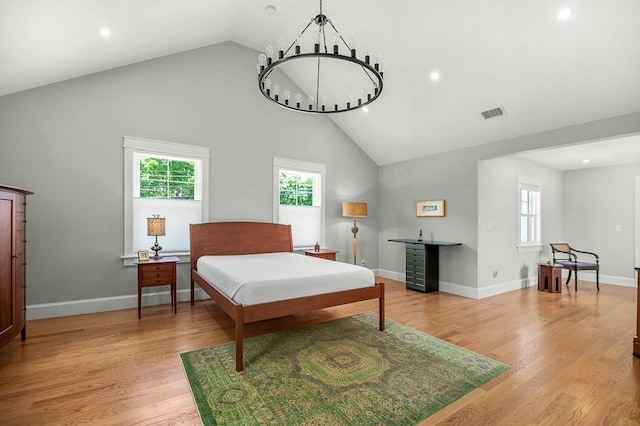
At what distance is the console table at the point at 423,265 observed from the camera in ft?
17.4

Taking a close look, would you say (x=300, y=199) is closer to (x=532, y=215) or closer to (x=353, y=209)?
(x=353, y=209)

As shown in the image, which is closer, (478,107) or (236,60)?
(478,107)

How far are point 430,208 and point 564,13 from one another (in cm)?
341

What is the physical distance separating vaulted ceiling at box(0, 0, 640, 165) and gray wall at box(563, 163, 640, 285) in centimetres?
370

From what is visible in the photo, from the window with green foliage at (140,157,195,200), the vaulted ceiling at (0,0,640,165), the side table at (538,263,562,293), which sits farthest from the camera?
the side table at (538,263,562,293)

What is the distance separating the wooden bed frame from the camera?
2.66 m

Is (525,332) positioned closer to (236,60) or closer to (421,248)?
(421,248)

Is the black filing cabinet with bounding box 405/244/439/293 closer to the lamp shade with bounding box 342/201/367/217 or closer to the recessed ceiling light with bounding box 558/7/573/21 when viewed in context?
the lamp shade with bounding box 342/201/367/217

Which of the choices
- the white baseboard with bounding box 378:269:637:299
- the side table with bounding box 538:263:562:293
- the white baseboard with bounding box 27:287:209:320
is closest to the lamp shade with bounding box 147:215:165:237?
the white baseboard with bounding box 27:287:209:320

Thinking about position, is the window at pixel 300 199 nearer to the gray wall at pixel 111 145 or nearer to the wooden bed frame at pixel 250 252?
the gray wall at pixel 111 145

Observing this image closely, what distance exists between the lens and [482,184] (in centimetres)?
511

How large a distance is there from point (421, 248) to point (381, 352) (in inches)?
114

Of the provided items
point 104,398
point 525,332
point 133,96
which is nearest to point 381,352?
point 525,332

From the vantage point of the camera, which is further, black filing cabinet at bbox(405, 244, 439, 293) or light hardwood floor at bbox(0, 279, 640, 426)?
black filing cabinet at bbox(405, 244, 439, 293)
